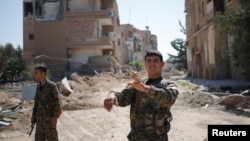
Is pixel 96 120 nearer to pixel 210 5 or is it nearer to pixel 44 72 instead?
pixel 44 72

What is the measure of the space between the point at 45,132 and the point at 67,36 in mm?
32612

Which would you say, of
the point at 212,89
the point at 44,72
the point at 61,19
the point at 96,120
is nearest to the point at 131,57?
the point at 61,19

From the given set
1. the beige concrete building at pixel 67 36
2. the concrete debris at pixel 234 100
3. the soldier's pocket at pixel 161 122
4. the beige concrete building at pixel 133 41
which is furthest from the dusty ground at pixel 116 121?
the beige concrete building at pixel 133 41

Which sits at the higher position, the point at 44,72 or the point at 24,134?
the point at 44,72

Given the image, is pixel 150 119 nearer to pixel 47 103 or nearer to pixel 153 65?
pixel 153 65

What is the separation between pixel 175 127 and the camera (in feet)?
26.6

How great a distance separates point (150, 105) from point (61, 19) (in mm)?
35621

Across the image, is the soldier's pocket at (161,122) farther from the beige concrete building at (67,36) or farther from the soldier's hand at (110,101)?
the beige concrete building at (67,36)

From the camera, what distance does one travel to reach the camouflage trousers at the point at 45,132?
4.68m

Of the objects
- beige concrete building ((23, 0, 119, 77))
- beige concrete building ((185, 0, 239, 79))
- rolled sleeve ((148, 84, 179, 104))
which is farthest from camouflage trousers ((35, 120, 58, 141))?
beige concrete building ((23, 0, 119, 77))

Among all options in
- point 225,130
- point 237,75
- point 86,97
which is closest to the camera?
point 225,130

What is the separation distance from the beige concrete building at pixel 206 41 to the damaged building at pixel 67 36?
31.3 ft

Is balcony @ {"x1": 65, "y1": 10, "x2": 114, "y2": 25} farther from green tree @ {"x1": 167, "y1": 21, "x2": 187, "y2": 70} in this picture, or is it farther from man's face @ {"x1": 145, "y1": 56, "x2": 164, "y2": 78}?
man's face @ {"x1": 145, "y1": 56, "x2": 164, "y2": 78}

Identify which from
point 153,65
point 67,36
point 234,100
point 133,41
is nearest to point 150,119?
point 153,65
